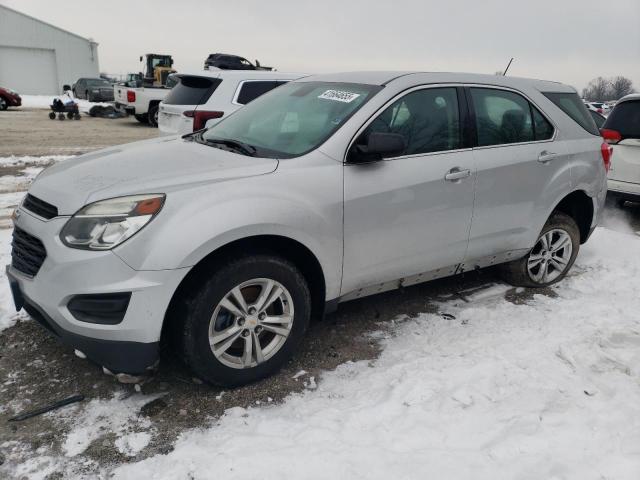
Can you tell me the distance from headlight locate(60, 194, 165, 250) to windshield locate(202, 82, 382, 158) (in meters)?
0.87

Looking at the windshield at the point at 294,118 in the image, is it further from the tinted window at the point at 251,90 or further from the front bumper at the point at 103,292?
the tinted window at the point at 251,90

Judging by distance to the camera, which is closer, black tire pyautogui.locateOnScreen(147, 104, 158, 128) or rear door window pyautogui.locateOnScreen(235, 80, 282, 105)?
rear door window pyautogui.locateOnScreen(235, 80, 282, 105)

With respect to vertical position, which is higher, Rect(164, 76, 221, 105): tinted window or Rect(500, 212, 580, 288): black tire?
Rect(164, 76, 221, 105): tinted window

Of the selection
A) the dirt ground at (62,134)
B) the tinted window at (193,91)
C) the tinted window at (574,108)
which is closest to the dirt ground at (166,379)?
the tinted window at (574,108)

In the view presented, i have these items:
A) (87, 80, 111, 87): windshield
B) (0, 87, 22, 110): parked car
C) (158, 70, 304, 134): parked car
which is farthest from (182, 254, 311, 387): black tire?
(87, 80, 111, 87): windshield

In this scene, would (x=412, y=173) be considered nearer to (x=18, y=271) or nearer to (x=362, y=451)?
(x=362, y=451)

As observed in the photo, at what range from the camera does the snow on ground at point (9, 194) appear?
376 centimetres

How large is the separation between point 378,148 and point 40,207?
190cm

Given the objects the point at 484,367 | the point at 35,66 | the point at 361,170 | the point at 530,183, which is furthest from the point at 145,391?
the point at 35,66

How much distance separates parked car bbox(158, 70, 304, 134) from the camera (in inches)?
291

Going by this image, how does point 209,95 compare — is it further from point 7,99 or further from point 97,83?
point 97,83

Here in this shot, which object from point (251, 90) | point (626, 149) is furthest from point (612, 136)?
point (251, 90)

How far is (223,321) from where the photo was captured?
283 centimetres

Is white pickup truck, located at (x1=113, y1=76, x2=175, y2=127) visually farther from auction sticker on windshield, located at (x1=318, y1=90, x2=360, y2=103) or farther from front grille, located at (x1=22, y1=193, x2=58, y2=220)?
front grille, located at (x1=22, y1=193, x2=58, y2=220)
